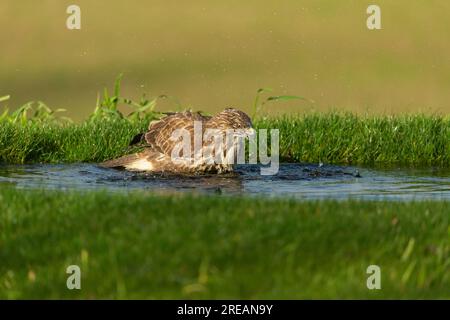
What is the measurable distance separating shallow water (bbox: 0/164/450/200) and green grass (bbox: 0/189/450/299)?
9.29 feet

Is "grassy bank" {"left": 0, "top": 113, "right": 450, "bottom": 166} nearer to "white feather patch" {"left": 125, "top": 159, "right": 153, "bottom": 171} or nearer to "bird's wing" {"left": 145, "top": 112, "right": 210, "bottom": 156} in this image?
"white feather patch" {"left": 125, "top": 159, "right": 153, "bottom": 171}

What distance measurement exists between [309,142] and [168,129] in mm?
2661

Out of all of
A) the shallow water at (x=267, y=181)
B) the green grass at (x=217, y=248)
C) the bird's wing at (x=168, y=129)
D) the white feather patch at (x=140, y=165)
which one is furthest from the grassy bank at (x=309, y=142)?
the green grass at (x=217, y=248)

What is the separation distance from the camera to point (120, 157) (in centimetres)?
1333

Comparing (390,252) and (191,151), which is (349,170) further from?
(390,252)

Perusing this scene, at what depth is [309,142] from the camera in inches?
563

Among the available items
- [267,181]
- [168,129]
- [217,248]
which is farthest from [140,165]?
[217,248]

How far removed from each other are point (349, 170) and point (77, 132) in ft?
14.9

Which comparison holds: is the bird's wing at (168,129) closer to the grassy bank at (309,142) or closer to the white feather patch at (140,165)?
the white feather patch at (140,165)

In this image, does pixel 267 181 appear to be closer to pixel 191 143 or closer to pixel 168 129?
pixel 191 143

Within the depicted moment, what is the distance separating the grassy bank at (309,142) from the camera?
1404cm

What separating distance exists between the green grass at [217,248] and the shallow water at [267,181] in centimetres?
283

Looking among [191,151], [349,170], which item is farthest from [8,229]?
[349,170]

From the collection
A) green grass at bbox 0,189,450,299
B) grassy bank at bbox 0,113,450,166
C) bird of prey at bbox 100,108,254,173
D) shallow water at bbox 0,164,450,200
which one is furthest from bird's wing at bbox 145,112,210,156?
green grass at bbox 0,189,450,299
